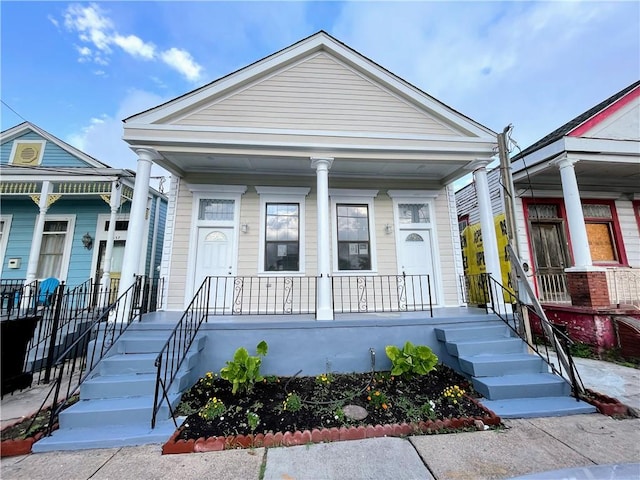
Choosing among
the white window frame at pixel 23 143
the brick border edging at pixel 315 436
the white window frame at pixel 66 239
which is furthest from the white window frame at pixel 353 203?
the white window frame at pixel 23 143

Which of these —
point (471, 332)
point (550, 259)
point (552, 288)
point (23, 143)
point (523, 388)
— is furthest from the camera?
point (23, 143)

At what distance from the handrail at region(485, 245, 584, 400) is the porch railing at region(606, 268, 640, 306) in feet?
7.74

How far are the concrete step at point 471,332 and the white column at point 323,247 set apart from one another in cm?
186

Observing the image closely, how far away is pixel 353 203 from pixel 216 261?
140 inches

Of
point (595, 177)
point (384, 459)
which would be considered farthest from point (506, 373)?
point (595, 177)

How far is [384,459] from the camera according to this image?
2.47 metres

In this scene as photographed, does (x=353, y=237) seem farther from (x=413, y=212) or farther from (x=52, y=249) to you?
(x=52, y=249)

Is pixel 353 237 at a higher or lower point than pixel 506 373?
higher

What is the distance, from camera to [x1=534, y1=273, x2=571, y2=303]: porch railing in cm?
699

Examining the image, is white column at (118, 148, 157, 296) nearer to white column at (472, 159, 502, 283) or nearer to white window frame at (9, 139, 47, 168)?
white window frame at (9, 139, 47, 168)

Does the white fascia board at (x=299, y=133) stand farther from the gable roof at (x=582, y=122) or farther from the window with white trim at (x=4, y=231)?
the window with white trim at (x=4, y=231)

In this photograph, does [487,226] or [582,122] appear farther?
[582,122]

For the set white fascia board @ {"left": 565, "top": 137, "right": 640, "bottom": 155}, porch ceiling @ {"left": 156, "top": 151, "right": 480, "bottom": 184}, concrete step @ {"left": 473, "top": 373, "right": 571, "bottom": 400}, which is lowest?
concrete step @ {"left": 473, "top": 373, "right": 571, "bottom": 400}

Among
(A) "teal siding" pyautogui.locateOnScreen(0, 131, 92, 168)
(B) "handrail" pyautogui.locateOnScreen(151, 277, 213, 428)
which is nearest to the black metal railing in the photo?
(B) "handrail" pyautogui.locateOnScreen(151, 277, 213, 428)
